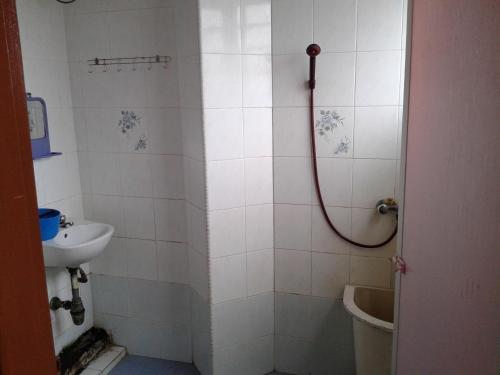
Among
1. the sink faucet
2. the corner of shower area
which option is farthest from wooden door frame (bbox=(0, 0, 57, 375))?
the sink faucet

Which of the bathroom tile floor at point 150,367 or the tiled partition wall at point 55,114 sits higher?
the tiled partition wall at point 55,114

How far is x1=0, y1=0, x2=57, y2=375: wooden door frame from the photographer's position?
493 mm

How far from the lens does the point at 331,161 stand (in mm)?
2174

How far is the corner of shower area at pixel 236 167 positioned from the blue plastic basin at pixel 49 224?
0.42 m

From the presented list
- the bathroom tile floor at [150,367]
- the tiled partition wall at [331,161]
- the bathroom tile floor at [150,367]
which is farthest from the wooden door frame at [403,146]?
the bathroom tile floor at [150,367]

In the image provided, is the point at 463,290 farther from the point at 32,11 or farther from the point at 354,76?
the point at 32,11

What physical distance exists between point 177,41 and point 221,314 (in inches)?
57.0

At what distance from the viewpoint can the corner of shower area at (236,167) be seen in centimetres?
205

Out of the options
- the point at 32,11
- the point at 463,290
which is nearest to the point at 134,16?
the point at 32,11

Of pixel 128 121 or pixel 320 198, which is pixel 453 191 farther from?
pixel 128 121

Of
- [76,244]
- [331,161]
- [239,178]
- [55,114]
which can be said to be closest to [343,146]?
[331,161]

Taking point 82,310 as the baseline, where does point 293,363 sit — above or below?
below

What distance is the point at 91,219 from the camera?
102 inches

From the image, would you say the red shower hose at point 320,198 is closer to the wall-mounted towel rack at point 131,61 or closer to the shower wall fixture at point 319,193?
the shower wall fixture at point 319,193
